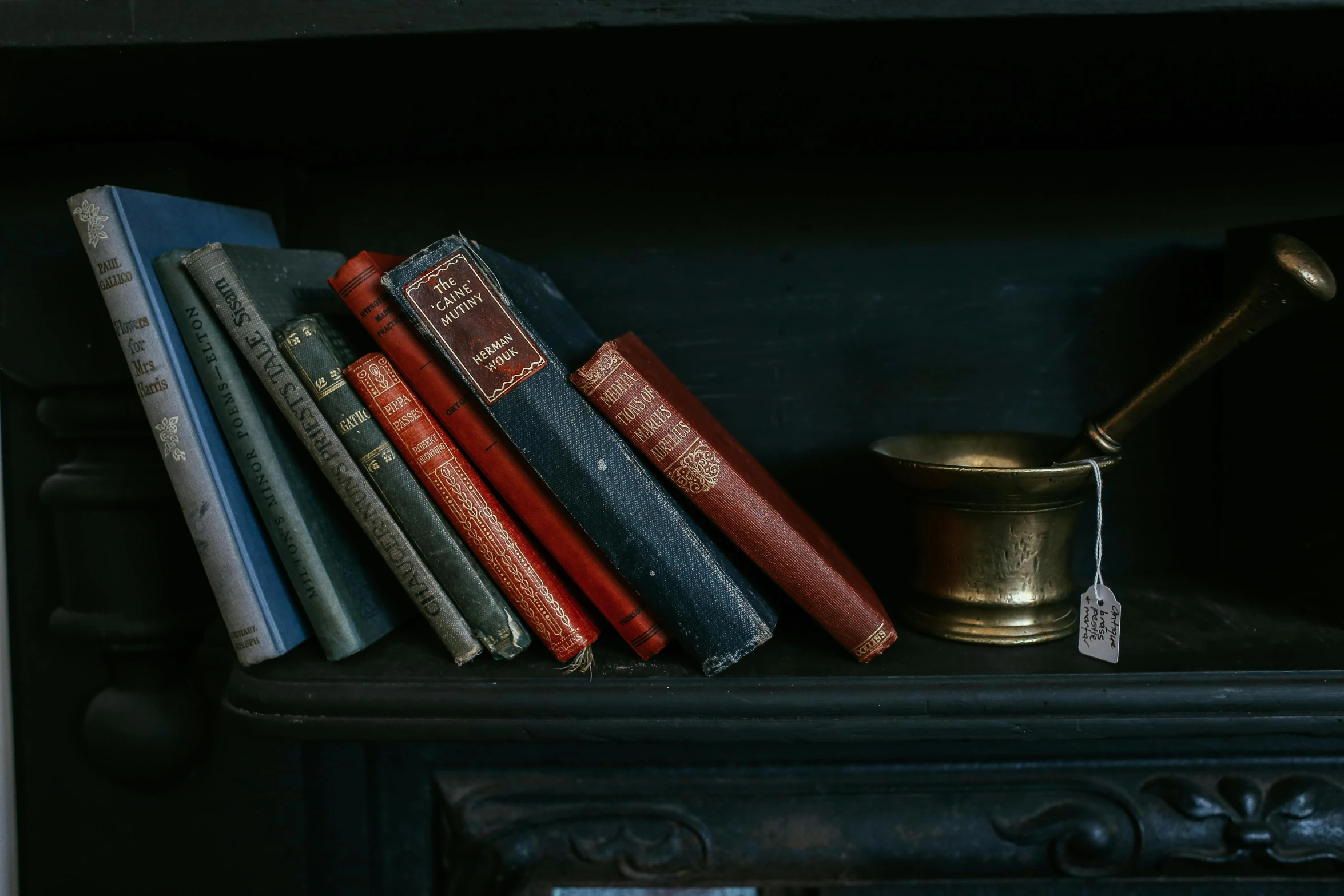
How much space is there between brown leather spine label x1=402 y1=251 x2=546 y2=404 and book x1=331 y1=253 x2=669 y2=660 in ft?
0.10

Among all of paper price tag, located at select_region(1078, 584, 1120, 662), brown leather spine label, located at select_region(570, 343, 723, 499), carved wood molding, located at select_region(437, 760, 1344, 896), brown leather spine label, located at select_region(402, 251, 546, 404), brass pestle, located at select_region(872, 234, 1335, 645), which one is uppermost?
brown leather spine label, located at select_region(402, 251, 546, 404)

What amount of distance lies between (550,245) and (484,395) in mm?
315

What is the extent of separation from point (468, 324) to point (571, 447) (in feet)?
0.35

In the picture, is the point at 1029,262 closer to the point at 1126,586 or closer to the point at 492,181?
the point at 1126,586

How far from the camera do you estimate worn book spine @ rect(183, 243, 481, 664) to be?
57 cm

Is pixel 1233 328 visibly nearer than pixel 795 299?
Yes

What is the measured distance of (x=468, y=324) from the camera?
547mm

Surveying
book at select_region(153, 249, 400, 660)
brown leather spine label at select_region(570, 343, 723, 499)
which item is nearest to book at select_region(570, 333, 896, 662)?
brown leather spine label at select_region(570, 343, 723, 499)

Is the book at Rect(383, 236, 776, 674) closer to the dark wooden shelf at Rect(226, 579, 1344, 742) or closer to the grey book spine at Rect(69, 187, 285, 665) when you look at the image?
the dark wooden shelf at Rect(226, 579, 1344, 742)

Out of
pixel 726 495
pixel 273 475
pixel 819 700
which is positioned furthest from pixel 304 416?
pixel 819 700

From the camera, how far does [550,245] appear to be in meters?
0.82

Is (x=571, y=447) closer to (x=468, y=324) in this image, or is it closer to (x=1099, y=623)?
(x=468, y=324)

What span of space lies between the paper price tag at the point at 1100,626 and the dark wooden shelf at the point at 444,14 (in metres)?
0.38

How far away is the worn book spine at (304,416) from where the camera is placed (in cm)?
57
